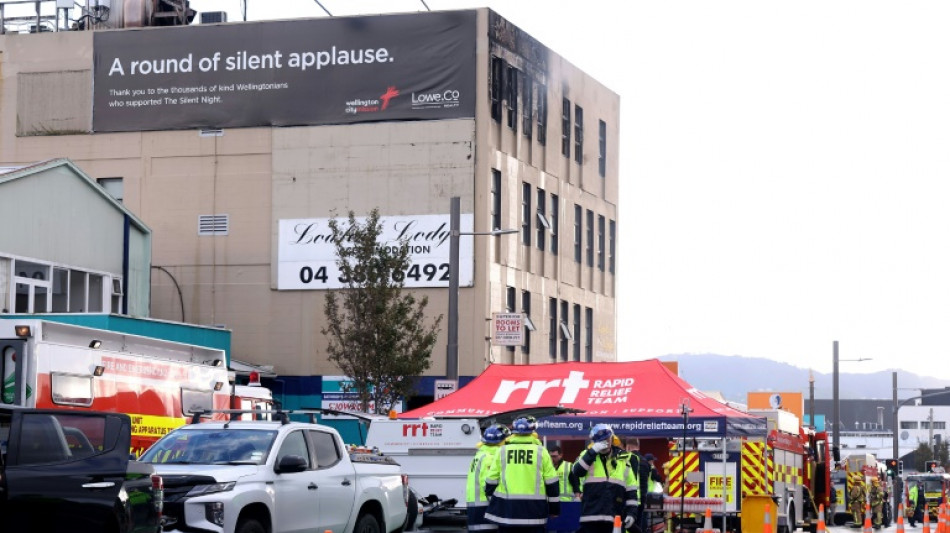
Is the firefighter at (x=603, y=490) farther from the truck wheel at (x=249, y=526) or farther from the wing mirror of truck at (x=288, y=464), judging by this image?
the truck wheel at (x=249, y=526)

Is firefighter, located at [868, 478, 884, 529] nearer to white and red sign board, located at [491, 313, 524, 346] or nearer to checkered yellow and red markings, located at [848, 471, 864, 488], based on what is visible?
checkered yellow and red markings, located at [848, 471, 864, 488]

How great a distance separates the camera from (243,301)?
47.9 meters

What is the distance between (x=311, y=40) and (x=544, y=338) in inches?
480

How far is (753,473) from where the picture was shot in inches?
1086

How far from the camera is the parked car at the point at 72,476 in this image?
1227cm

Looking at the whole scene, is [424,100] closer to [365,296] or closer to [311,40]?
[311,40]

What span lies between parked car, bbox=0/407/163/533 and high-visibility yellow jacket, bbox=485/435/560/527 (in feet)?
11.4

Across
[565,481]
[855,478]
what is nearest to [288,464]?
[565,481]

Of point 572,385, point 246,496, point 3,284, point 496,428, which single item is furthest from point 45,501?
point 3,284

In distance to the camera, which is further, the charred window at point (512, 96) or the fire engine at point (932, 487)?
the fire engine at point (932, 487)

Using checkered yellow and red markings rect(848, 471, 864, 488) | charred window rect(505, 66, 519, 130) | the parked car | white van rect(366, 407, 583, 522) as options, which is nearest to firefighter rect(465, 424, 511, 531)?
the parked car

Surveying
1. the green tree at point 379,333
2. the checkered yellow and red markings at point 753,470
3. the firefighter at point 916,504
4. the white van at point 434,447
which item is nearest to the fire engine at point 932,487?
the firefighter at point 916,504

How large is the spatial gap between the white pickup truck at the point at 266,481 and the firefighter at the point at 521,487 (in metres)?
2.13

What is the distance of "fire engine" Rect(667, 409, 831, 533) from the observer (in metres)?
26.6
